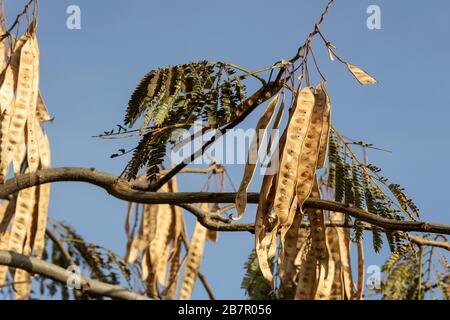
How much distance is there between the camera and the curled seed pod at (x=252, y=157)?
3.75 meters

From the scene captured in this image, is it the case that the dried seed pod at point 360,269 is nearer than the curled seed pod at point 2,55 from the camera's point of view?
No

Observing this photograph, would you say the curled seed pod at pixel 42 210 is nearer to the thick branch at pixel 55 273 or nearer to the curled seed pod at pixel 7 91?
the thick branch at pixel 55 273

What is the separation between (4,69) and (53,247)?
134 inches

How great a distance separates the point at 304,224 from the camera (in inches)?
182

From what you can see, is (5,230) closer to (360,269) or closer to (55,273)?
(55,273)

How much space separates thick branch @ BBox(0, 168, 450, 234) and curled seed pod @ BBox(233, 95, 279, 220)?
0.15 ft

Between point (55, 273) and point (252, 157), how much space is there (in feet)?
5.49

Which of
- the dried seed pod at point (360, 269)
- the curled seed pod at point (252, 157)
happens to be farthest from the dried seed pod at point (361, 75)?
the dried seed pod at point (360, 269)

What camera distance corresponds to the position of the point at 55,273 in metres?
4.96


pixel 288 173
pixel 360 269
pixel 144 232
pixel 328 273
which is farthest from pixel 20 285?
pixel 288 173

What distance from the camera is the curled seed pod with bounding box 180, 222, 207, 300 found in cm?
605

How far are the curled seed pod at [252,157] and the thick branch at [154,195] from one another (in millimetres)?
46

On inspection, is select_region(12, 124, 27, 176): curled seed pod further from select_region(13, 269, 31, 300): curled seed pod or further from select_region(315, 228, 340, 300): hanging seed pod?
select_region(315, 228, 340, 300): hanging seed pod
